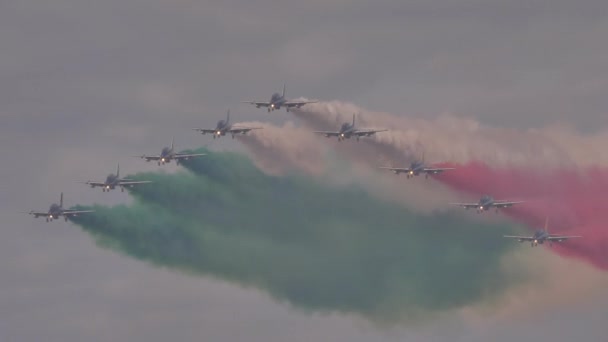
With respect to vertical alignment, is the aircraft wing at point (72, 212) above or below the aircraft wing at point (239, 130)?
below

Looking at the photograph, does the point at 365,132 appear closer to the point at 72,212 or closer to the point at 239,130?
the point at 239,130

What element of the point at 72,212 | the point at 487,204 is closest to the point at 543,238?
the point at 487,204

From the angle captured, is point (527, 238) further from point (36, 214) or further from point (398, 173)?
point (36, 214)

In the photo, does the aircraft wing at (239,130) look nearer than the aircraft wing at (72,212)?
Yes

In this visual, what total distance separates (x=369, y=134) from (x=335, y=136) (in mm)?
3910

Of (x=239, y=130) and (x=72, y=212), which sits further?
(x=72, y=212)

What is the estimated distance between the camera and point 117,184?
592ft

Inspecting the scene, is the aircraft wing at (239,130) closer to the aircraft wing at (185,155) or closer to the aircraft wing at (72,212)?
the aircraft wing at (185,155)

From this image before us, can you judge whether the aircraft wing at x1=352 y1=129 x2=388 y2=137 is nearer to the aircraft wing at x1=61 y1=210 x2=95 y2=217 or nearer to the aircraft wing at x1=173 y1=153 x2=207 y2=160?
the aircraft wing at x1=173 y1=153 x2=207 y2=160

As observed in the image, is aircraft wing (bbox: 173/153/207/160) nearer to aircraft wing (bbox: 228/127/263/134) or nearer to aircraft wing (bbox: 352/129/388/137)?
aircraft wing (bbox: 228/127/263/134)

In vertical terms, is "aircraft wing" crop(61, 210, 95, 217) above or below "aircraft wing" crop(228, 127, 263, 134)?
below

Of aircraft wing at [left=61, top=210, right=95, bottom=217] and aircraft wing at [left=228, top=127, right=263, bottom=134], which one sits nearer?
aircraft wing at [left=228, top=127, right=263, bottom=134]

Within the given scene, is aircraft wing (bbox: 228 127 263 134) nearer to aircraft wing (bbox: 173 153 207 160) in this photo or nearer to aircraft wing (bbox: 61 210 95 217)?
aircraft wing (bbox: 173 153 207 160)

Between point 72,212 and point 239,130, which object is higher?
point 239,130
